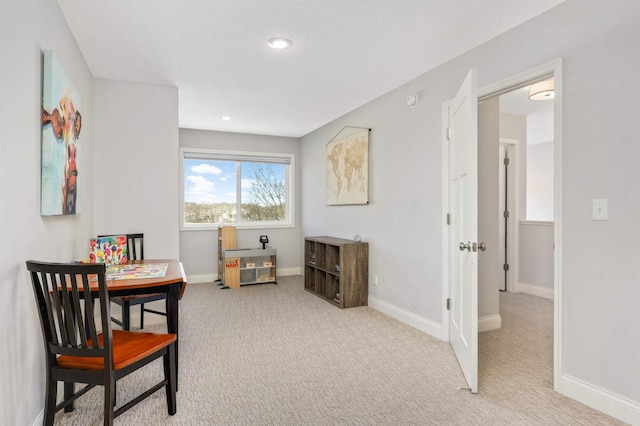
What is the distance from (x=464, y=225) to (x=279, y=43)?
191cm

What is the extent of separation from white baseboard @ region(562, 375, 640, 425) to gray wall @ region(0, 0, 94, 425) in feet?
Result: 9.49

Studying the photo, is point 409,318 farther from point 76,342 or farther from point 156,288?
point 76,342

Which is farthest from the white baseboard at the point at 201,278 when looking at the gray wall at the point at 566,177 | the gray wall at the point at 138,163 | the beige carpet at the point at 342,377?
the gray wall at the point at 566,177

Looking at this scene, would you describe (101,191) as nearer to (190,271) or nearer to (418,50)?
(190,271)

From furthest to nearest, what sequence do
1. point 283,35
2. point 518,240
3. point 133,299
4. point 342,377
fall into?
1. point 518,240
2. point 133,299
3. point 283,35
4. point 342,377

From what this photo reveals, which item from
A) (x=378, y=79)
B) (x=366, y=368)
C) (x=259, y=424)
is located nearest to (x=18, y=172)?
(x=259, y=424)

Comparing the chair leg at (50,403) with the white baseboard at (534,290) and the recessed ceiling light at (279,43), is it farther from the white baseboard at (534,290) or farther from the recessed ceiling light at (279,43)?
the white baseboard at (534,290)

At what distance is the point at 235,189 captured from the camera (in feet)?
19.8

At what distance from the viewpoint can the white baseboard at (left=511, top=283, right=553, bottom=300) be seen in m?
4.71

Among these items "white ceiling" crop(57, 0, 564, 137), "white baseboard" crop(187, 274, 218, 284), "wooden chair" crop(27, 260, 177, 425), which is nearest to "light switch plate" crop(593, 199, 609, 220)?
"white ceiling" crop(57, 0, 564, 137)

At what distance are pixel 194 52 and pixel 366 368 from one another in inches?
109

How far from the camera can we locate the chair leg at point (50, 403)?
65.4 inches

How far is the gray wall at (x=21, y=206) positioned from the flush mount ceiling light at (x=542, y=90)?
390 centimetres

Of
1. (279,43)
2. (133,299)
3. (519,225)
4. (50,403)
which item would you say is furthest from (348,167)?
(50,403)
